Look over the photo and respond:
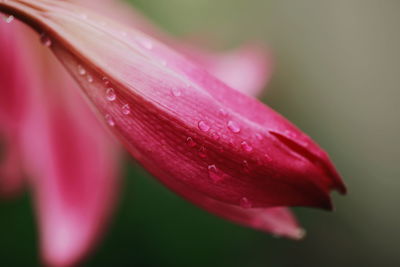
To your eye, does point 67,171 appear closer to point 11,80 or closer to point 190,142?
point 11,80

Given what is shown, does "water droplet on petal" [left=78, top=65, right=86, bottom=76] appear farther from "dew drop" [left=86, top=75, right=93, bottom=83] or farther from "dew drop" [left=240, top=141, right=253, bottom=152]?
"dew drop" [left=240, top=141, right=253, bottom=152]

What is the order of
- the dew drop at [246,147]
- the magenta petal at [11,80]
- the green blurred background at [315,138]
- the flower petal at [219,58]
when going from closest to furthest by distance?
the dew drop at [246,147] → the magenta petal at [11,80] → the flower petal at [219,58] → the green blurred background at [315,138]

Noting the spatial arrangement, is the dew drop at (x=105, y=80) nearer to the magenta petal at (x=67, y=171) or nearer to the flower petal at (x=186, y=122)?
the flower petal at (x=186, y=122)

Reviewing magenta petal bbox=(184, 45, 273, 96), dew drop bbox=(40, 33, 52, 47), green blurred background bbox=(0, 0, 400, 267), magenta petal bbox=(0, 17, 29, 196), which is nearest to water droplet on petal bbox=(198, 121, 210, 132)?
dew drop bbox=(40, 33, 52, 47)

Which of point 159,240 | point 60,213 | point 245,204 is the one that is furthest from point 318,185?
point 159,240

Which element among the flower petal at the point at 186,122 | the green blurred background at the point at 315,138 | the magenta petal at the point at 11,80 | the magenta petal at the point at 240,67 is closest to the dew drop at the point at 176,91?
the flower petal at the point at 186,122

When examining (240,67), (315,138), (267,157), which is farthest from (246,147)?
(315,138)
